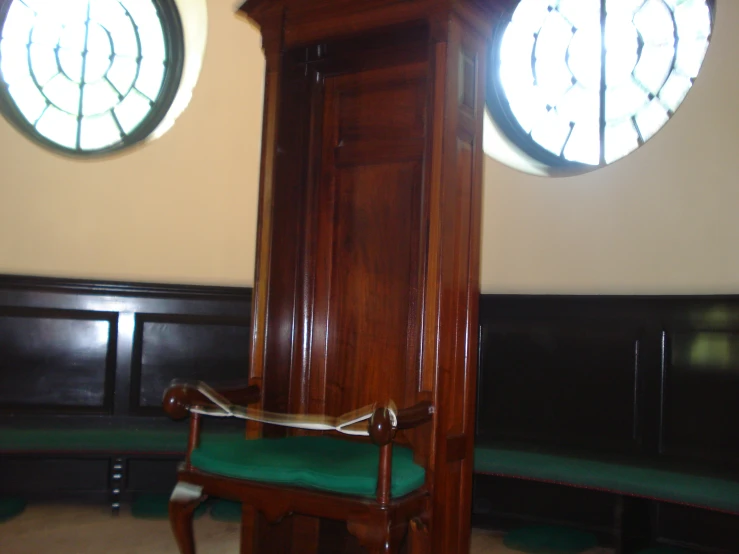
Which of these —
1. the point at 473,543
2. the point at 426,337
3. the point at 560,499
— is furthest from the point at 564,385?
the point at 426,337

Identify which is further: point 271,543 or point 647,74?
point 647,74

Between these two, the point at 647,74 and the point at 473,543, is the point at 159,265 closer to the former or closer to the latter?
the point at 473,543

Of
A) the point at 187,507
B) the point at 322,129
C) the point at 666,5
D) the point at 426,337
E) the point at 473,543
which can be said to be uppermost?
the point at 666,5

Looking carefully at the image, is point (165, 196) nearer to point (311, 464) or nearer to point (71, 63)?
point (71, 63)

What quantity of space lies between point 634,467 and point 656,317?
0.60 m

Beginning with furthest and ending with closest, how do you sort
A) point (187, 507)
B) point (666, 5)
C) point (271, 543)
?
point (666, 5)
point (271, 543)
point (187, 507)

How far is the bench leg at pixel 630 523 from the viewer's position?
271 cm

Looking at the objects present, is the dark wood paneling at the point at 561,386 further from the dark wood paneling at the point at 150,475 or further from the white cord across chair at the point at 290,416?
the dark wood paneling at the point at 150,475

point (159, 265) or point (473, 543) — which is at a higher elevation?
point (159, 265)

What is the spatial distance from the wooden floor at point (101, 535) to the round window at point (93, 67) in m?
1.78


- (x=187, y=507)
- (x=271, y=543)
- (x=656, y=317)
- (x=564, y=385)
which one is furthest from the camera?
(x=564, y=385)

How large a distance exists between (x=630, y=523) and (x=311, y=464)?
139cm

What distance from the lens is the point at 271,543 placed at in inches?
94.9

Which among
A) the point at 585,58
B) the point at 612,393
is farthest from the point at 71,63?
the point at 612,393
